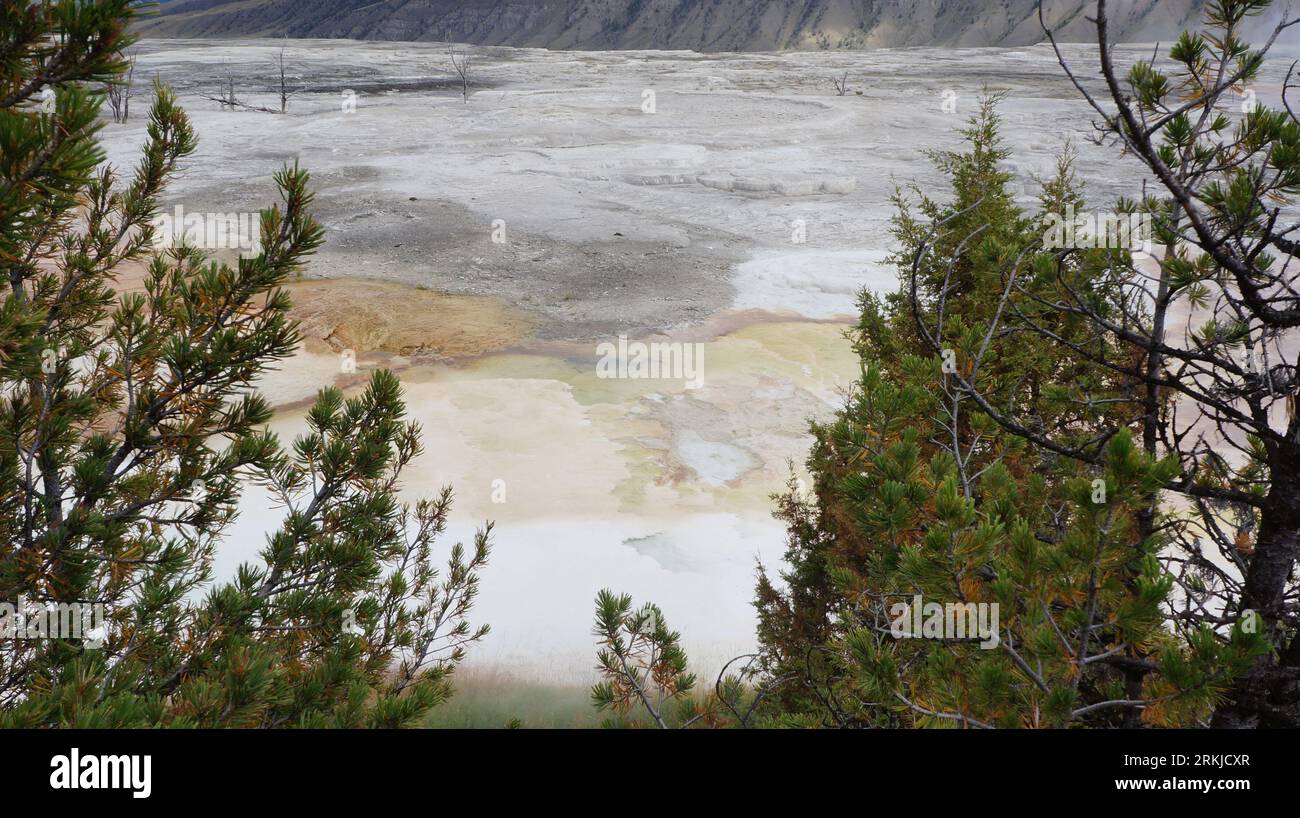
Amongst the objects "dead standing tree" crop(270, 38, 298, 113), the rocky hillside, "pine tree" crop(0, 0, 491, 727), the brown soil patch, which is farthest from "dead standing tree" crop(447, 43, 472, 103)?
the rocky hillside

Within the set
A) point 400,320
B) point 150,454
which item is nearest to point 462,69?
point 400,320

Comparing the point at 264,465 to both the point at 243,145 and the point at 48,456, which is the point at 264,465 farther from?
the point at 243,145

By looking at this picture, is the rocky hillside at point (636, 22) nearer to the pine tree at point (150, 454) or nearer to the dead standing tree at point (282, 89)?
the dead standing tree at point (282, 89)

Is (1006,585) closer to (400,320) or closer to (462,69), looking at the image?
(400,320)

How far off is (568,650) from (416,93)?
36228 mm

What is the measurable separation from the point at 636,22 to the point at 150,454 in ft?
526

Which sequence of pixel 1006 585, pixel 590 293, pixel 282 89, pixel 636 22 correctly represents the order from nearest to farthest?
pixel 1006 585, pixel 590 293, pixel 282 89, pixel 636 22

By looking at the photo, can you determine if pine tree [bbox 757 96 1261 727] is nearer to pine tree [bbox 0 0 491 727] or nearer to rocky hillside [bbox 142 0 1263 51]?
pine tree [bbox 0 0 491 727]

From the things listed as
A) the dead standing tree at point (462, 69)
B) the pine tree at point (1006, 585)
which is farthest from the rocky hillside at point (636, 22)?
the pine tree at point (1006, 585)

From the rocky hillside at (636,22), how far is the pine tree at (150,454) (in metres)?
146

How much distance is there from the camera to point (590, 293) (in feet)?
48.1

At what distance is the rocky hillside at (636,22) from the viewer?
13488 centimetres

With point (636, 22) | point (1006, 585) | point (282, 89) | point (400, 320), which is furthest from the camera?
point (636, 22)

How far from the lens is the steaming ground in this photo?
8.66 m
